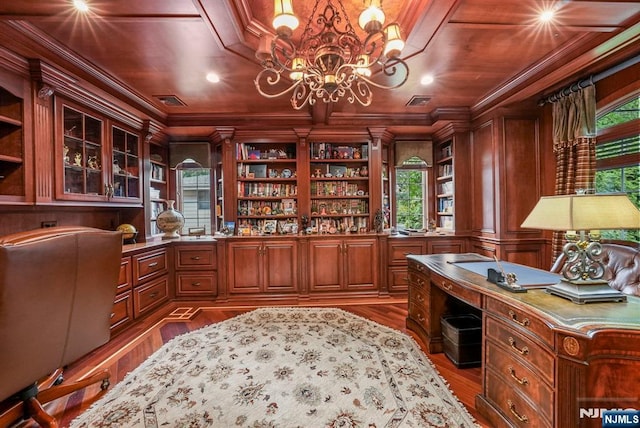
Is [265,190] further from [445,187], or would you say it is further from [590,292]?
[590,292]

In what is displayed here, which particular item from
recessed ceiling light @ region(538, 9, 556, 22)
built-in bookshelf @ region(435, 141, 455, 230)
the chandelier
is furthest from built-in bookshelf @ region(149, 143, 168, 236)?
recessed ceiling light @ region(538, 9, 556, 22)

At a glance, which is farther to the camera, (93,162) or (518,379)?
(93,162)

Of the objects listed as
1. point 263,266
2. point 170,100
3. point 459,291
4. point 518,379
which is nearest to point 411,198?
point 263,266

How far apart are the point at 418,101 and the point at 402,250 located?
208 centimetres

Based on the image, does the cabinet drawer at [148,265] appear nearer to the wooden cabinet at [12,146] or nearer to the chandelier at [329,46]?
the wooden cabinet at [12,146]

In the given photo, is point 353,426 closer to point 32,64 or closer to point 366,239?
point 366,239

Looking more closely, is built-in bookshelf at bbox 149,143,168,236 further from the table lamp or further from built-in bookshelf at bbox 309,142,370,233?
the table lamp

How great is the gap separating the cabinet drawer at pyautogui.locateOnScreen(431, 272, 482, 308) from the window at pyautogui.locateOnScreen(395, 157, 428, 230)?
2.52 metres

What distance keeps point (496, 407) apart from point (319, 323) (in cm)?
180

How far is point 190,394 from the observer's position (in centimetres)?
192

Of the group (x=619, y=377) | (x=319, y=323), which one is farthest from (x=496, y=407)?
(x=319, y=323)

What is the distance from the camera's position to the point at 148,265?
11.3 feet

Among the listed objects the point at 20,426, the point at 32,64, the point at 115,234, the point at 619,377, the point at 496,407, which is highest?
the point at 32,64

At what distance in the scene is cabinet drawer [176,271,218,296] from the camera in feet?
13.0
